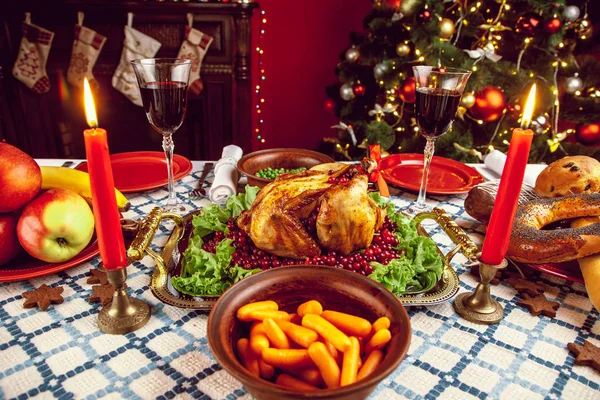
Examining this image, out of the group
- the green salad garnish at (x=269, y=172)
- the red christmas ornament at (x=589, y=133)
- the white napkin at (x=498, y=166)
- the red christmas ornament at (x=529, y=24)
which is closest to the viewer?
the green salad garnish at (x=269, y=172)

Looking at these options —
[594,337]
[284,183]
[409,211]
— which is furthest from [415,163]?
[594,337]

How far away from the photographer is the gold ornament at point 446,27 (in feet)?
8.09

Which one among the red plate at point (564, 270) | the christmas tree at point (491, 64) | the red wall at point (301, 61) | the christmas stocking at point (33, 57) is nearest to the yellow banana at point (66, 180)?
the red plate at point (564, 270)

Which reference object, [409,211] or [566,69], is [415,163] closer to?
[409,211]

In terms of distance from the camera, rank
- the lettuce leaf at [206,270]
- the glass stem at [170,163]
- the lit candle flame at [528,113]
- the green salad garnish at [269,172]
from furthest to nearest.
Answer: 1. the green salad garnish at [269,172]
2. the glass stem at [170,163]
3. the lettuce leaf at [206,270]
4. the lit candle flame at [528,113]

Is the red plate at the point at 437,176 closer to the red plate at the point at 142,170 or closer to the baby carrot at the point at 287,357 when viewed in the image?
the red plate at the point at 142,170

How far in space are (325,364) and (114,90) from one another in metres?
3.26

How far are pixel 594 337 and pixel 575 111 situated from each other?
2.41 metres

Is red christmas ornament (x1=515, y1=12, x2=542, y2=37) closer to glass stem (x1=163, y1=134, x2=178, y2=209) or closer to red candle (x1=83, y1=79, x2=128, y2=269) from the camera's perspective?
glass stem (x1=163, y1=134, x2=178, y2=209)

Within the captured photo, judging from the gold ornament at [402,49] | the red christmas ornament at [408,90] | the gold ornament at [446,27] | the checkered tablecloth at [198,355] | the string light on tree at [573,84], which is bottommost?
the checkered tablecloth at [198,355]

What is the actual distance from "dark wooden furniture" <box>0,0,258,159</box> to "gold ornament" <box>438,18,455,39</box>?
1346mm

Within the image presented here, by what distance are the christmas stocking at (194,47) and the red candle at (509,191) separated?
9.02 ft

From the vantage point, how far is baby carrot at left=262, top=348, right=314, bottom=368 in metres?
0.64

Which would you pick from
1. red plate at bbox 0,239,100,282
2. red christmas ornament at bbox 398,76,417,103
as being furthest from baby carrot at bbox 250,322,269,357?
red christmas ornament at bbox 398,76,417,103
